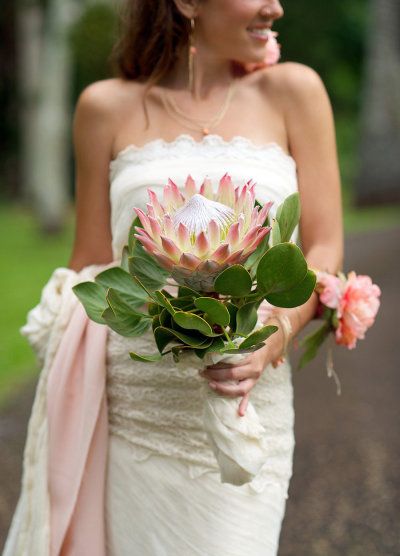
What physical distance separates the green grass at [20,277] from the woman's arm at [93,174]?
385cm

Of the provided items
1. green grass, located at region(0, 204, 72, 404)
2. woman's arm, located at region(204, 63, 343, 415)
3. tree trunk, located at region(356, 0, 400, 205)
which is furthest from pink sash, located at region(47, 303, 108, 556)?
tree trunk, located at region(356, 0, 400, 205)

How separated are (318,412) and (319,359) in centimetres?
135

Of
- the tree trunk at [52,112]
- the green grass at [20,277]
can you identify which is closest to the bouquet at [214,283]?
the green grass at [20,277]

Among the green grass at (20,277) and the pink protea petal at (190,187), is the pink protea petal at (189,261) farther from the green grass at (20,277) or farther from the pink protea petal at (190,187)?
the green grass at (20,277)

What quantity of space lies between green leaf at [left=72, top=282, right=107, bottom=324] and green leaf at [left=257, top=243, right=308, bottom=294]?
1.38 feet

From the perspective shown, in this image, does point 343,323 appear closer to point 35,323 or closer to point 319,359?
point 35,323

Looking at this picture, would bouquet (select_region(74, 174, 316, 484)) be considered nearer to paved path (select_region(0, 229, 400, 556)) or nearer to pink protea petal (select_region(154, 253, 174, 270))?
pink protea petal (select_region(154, 253, 174, 270))

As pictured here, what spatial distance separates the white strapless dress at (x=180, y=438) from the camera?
2.72 meters

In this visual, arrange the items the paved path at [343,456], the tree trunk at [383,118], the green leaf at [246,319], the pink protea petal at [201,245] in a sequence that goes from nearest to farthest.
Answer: the pink protea petal at [201,245]
the green leaf at [246,319]
the paved path at [343,456]
the tree trunk at [383,118]

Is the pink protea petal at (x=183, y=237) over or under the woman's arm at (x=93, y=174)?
over

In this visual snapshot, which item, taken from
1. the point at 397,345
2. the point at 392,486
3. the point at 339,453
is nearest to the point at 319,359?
the point at 397,345

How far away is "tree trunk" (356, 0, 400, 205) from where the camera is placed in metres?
15.9

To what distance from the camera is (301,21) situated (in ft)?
80.3

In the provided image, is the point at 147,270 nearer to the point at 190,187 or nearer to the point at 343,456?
the point at 190,187
